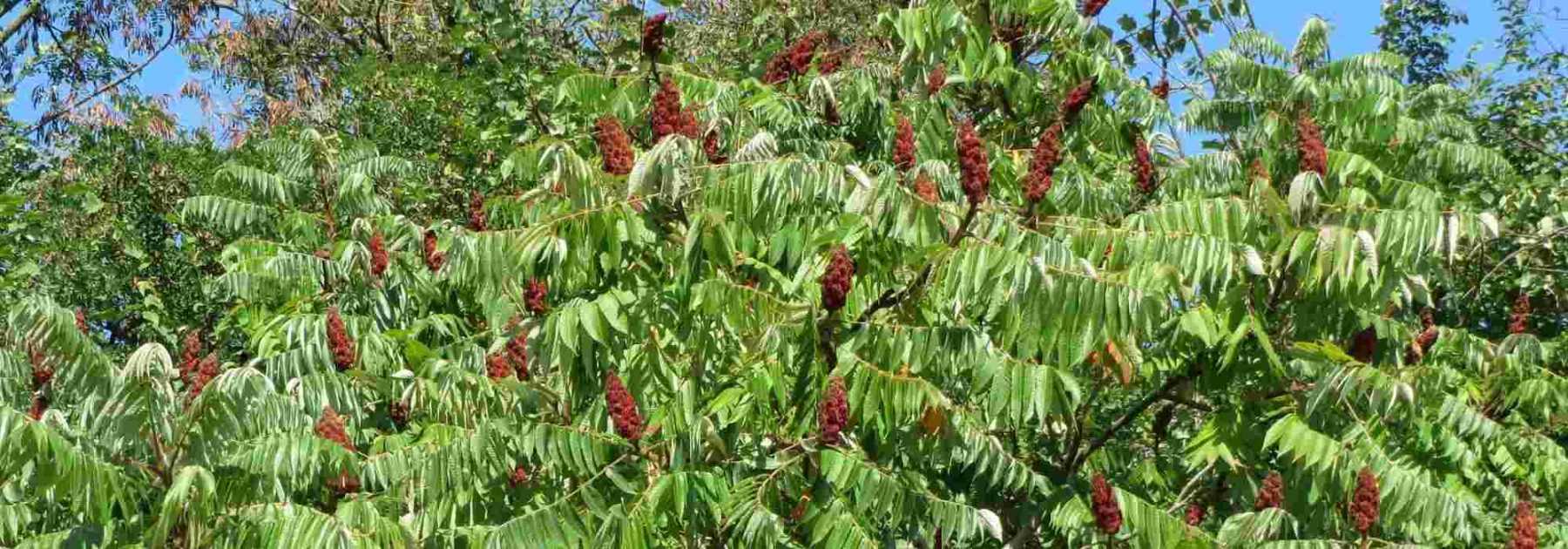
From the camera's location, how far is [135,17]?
19875mm

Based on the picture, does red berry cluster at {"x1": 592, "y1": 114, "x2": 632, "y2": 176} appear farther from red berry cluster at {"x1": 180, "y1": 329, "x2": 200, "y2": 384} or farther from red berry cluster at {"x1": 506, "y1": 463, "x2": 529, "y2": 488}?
red berry cluster at {"x1": 180, "y1": 329, "x2": 200, "y2": 384}

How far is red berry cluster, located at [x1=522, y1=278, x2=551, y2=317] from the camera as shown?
5.60m

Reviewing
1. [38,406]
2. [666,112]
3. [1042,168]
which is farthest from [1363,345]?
[38,406]

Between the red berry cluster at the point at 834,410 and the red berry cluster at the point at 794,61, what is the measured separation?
7.00 ft

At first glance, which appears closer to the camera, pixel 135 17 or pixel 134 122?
pixel 134 122

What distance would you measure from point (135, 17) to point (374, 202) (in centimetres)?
1229

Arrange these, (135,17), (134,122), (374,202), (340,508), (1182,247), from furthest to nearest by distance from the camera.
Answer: (135,17) → (134,122) → (374,202) → (1182,247) → (340,508)

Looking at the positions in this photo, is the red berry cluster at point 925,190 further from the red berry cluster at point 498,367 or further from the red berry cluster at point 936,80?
the red berry cluster at point 936,80

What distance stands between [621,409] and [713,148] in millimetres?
1255

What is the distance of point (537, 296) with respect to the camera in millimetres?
5641

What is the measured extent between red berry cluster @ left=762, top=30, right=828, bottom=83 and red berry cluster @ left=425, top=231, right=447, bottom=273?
1.54 meters

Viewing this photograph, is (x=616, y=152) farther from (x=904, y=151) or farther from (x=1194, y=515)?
(x=1194, y=515)

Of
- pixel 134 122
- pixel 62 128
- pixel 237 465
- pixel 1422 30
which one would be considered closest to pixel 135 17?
pixel 62 128

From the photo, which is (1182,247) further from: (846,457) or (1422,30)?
(1422,30)
